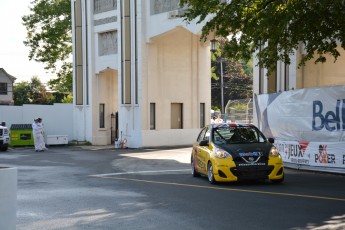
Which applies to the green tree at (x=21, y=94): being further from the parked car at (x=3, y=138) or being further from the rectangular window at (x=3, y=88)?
the parked car at (x=3, y=138)

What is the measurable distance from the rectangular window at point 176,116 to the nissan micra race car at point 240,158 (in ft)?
60.7

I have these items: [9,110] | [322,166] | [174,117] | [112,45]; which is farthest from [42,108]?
[322,166]

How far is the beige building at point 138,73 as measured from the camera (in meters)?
31.4

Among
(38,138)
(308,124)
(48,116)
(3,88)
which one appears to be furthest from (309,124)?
(3,88)

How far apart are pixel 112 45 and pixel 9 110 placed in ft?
29.8

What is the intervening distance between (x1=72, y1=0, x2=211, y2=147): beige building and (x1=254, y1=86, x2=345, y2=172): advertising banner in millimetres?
11293

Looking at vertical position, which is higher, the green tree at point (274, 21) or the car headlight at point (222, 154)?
the green tree at point (274, 21)

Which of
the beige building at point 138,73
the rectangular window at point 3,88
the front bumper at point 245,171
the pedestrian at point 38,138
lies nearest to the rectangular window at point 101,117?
the beige building at point 138,73

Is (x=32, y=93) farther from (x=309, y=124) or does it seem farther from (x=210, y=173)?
(x=210, y=173)

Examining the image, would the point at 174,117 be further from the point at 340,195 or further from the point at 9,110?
the point at 340,195

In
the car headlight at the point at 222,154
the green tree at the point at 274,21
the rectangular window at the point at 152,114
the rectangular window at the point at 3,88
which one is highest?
the rectangular window at the point at 3,88

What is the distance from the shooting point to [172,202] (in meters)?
10.7

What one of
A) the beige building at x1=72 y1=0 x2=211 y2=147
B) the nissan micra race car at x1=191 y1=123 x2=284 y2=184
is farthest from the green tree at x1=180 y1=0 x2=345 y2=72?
the beige building at x1=72 y1=0 x2=211 y2=147

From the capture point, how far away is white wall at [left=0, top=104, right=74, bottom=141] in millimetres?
37938
